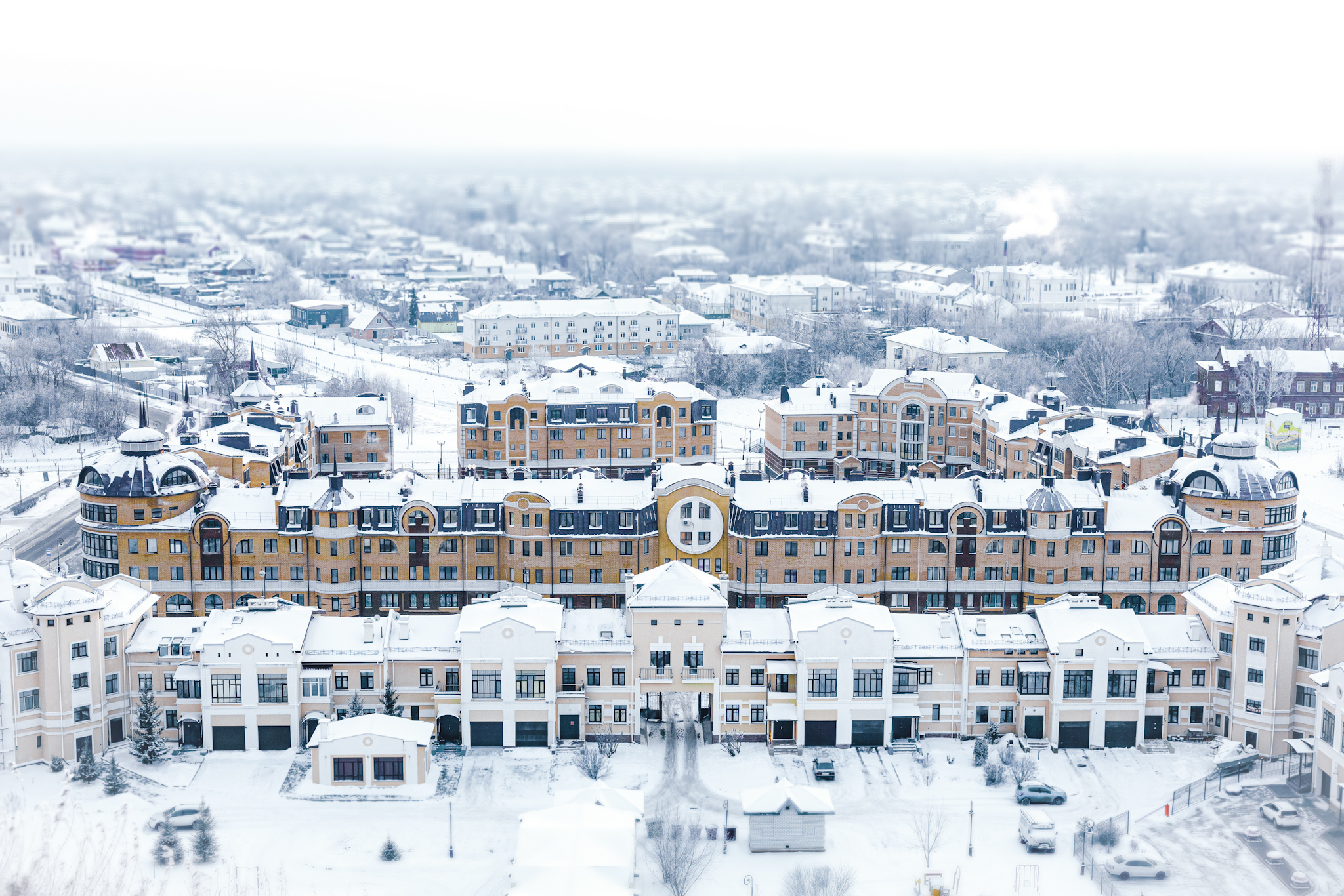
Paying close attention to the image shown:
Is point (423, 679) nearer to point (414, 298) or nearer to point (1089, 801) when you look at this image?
point (1089, 801)

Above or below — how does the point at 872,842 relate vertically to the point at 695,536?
below

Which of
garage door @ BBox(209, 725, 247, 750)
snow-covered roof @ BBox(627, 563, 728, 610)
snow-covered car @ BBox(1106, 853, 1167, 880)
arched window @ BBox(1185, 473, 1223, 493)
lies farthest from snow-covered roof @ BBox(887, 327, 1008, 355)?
garage door @ BBox(209, 725, 247, 750)

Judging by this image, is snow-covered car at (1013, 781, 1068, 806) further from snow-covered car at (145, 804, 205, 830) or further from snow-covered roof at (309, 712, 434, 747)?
snow-covered car at (145, 804, 205, 830)

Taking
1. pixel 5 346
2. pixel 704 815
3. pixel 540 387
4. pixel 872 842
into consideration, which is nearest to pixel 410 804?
pixel 704 815

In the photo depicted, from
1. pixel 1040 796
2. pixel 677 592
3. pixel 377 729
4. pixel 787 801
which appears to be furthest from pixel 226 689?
pixel 1040 796

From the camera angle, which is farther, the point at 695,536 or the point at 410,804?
the point at 695,536
